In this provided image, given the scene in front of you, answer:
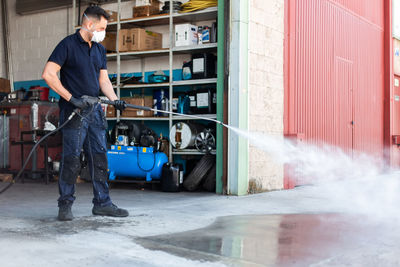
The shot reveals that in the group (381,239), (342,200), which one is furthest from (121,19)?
(381,239)

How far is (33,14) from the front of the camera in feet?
39.0

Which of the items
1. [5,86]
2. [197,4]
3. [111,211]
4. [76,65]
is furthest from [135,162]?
[5,86]

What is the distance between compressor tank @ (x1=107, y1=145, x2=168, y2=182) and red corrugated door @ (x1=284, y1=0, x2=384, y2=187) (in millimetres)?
2239

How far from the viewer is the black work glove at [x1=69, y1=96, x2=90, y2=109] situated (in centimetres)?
455

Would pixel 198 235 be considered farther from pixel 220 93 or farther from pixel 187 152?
pixel 187 152

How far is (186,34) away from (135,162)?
2312mm

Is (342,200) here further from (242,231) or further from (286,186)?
(242,231)

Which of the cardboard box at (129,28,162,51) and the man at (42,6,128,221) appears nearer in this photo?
the man at (42,6,128,221)

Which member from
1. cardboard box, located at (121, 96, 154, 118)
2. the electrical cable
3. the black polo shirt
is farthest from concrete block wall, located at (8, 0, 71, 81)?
the black polo shirt

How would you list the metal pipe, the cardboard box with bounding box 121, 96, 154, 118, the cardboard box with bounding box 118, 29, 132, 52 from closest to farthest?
the cardboard box with bounding box 121, 96, 154, 118 → the cardboard box with bounding box 118, 29, 132, 52 → the metal pipe

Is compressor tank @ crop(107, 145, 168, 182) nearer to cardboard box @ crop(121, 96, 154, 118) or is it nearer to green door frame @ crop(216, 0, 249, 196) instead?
cardboard box @ crop(121, 96, 154, 118)

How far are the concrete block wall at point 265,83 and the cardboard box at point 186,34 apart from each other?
130 cm

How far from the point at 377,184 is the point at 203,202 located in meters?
4.78

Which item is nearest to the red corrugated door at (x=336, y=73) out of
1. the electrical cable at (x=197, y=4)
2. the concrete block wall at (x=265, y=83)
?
the concrete block wall at (x=265, y=83)
